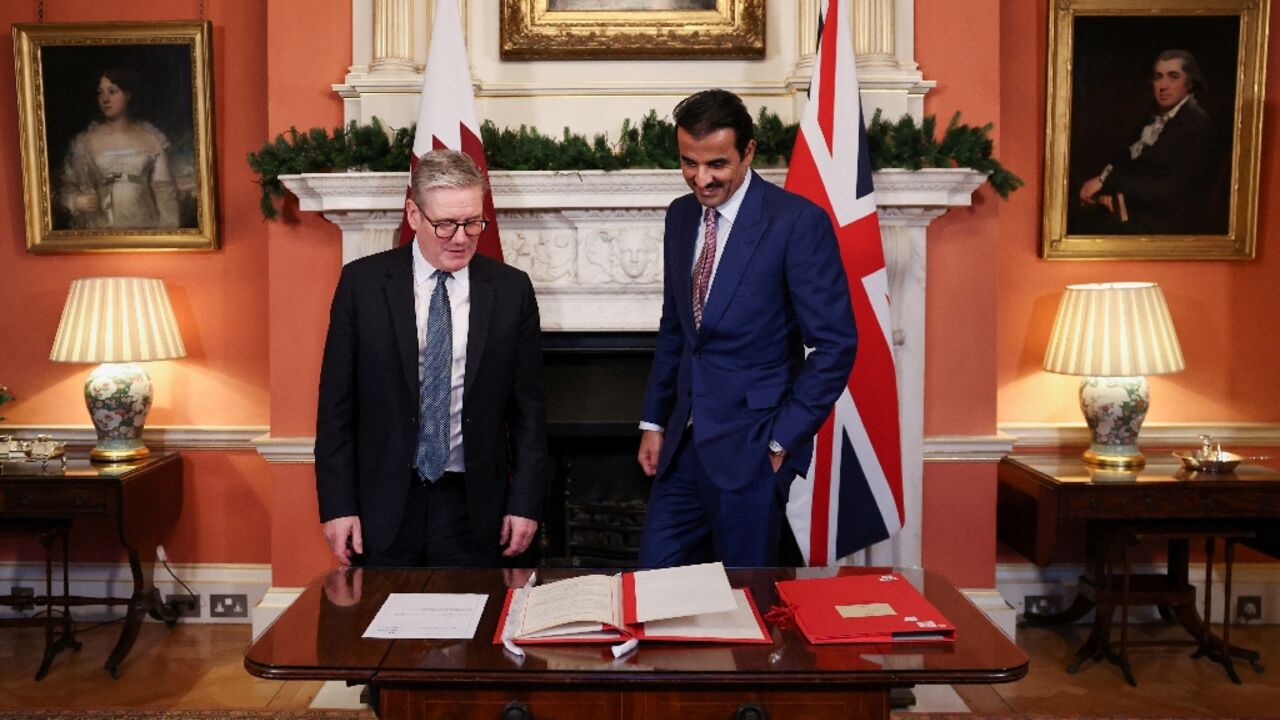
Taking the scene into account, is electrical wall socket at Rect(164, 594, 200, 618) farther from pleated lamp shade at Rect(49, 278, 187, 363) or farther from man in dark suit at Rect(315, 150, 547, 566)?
man in dark suit at Rect(315, 150, 547, 566)

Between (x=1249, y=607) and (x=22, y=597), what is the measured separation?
483 cm

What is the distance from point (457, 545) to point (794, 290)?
0.99 meters

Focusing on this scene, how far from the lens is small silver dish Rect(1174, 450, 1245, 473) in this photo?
3.76 metres

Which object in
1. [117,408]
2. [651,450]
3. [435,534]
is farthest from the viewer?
[117,408]

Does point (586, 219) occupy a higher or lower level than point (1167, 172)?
lower

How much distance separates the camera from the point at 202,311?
4.28 meters

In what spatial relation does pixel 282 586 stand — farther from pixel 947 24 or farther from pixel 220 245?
pixel 947 24

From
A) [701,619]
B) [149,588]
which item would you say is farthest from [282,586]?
[701,619]

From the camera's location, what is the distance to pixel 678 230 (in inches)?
105

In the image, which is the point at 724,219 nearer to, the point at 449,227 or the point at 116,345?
the point at 449,227

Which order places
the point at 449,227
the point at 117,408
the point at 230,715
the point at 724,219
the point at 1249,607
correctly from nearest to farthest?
the point at 449,227, the point at 724,219, the point at 230,715, the point at 117,408, the point at 1249,607

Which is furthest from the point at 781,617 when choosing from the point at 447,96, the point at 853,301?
the point at 447,96

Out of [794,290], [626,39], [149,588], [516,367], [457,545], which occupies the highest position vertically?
[626,39]

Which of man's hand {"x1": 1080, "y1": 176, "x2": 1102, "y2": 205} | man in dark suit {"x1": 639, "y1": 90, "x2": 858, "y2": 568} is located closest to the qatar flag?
man in dark suit {"x1": 639, "y1": 90, "x2": 858, "y2": 568}
